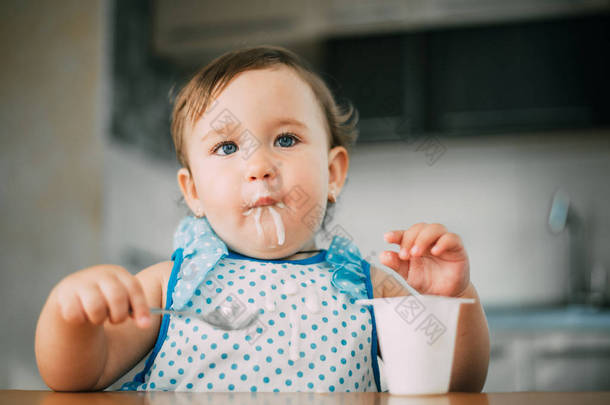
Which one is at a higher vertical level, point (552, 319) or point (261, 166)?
point (261, 166)

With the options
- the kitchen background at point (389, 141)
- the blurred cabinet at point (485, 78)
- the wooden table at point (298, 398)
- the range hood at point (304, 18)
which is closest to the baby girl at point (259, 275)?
the wooden table at point (298, 398)

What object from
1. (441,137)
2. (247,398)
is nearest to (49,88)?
(441,137)

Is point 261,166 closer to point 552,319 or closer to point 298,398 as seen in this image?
point 298,398

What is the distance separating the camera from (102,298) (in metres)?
0.67

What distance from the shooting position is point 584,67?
2756 mm

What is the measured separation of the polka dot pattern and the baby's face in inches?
2.6

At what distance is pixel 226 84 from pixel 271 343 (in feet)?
1.51

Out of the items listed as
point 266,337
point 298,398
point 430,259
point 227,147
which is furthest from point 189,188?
point 298,398

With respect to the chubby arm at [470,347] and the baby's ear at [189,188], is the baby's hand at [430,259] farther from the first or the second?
the baby's ear at [189,188]

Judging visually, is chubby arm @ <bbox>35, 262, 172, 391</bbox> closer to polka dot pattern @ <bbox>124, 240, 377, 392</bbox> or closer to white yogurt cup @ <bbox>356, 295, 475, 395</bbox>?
polka dot pattern @ <bbox>124, 240, 377, 392</bbox>

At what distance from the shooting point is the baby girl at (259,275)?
863mm

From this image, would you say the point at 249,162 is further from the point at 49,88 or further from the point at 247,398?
the point at 49,88

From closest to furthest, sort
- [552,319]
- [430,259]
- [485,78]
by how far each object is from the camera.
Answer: [430,259]
[552,319]
[485,78]

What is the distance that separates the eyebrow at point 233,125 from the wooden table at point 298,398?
493 millimetres
